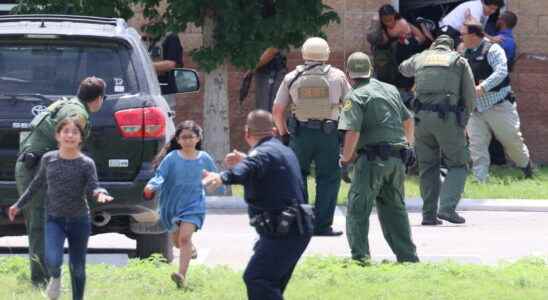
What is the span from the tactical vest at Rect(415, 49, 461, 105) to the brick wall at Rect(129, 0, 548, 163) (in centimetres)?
651

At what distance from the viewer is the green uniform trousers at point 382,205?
11422 mm

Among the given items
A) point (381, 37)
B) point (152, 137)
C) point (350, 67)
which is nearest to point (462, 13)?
point (381, 37)

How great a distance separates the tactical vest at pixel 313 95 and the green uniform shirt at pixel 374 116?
6.69 feet

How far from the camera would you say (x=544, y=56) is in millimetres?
20875

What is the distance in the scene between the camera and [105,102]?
35.9 feet

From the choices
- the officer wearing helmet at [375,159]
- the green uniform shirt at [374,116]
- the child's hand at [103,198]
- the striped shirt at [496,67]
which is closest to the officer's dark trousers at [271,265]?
the child's hand at [103,198]

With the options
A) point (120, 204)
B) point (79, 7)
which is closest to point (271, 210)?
point (120, 204)

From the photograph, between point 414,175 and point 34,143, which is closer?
point 34,143

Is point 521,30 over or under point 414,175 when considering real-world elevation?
over

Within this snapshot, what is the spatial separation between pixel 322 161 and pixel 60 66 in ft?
11.7

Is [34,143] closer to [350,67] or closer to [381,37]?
[350,67]

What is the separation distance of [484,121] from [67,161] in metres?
9.63

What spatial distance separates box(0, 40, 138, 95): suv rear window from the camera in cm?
1105

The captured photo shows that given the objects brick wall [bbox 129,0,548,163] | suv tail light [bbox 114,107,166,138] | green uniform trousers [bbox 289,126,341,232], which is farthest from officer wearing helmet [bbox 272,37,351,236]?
brick wall [bbox 129,0,548,163]
